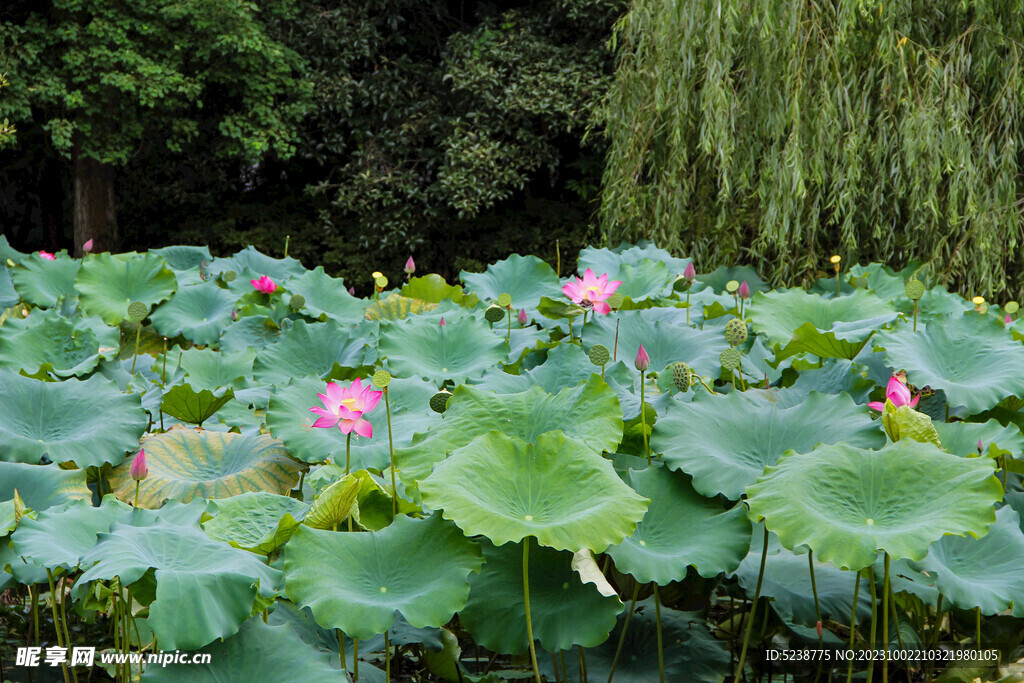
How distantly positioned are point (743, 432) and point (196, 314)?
164 cm

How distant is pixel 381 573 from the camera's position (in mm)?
972

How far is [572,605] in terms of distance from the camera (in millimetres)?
1018

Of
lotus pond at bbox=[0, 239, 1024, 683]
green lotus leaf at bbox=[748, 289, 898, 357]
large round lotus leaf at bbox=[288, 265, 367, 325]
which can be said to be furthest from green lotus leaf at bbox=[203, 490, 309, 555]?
large round lotus leaf at bbox=[288, 265, 367, 325]

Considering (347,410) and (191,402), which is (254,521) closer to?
(347,410)

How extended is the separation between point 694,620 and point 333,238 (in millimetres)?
7411

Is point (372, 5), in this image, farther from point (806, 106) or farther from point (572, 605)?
point (572, 605)

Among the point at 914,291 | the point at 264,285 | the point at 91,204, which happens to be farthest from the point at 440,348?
the point at 91,204

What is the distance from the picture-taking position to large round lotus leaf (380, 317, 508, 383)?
1729 mm

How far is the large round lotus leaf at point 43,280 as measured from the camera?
8.13 feet

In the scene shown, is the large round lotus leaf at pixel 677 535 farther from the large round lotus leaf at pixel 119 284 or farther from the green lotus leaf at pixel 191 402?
the large round lotus leaf at pixel 119 284

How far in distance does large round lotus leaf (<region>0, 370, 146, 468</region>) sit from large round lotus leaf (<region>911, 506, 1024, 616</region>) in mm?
1147

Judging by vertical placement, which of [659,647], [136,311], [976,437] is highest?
[136,311]

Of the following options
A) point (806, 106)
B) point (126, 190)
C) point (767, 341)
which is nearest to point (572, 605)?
point (767, 341)

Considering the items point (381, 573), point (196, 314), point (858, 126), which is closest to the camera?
point (381, 573)
